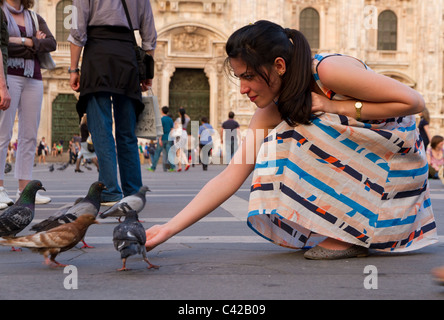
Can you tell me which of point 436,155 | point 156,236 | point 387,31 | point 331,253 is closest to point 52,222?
point 156,236

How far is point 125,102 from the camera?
5.74m

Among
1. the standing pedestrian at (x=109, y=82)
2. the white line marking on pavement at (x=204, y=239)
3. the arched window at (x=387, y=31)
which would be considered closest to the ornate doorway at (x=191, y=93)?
the arched window at (x=387, y=31)

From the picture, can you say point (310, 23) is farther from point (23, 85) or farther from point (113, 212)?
point (113, 212)

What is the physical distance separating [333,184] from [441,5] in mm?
30917

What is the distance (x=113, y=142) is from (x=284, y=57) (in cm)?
296

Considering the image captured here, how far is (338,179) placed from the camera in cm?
302

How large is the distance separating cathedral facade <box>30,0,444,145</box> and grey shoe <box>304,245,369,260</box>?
26.1 metres

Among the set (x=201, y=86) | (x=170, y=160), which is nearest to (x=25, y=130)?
(x=170, y=160)

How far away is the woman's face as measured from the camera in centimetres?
290

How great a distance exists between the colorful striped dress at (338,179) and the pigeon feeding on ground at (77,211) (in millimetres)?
1008

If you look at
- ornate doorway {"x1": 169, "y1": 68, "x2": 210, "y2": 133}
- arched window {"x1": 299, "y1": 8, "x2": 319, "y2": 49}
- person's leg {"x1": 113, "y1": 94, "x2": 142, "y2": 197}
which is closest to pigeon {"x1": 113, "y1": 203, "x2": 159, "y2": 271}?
person's leg {"x1": 113, "y1": 94, "x2": 142, "y2": 197}

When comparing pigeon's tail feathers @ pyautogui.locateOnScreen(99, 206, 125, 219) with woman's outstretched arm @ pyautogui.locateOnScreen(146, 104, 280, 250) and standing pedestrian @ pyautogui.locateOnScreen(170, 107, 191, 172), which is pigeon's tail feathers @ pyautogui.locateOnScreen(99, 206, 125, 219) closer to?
woman's outstretched arm @ pyautogui.locateOnScreen(146, 104, 280, 250)
